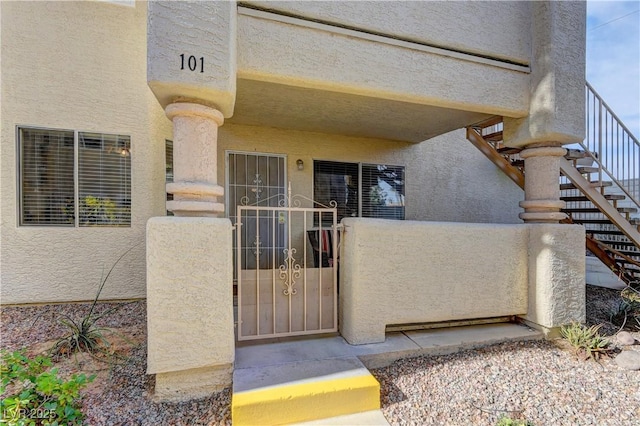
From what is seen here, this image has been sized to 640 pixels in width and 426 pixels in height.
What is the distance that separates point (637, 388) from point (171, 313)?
4.72 meters

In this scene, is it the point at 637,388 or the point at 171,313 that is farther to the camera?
the point at 637,388

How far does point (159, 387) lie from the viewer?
9.12ft

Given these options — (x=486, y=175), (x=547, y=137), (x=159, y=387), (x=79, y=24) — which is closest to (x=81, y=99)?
(x=79, y=24)

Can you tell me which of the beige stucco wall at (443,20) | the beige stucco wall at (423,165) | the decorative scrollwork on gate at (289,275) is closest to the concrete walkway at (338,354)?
the decorative scrollwork on gate at (289,275)

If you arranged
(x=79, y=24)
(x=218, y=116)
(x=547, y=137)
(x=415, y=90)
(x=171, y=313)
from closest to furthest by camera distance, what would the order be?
(x=171, y=313), (x=218, y=116), (x=415, y=90), (x=547, y=137), (x=79, y=24)

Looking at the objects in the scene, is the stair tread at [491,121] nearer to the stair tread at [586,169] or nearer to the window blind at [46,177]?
the stair tread at [586,169]

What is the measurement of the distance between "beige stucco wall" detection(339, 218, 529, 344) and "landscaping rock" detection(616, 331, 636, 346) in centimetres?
117

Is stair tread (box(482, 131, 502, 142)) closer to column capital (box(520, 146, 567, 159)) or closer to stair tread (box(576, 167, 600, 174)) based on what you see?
column capital (box(520, 146, 567, 159))

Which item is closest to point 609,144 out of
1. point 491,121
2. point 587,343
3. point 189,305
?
point 491,121

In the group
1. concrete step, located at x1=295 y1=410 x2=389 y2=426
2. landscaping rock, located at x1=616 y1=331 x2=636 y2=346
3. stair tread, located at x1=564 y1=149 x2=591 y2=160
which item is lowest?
concrete step, located at x1=295 y1=410 x2=389 y2=426

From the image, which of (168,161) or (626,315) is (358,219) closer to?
(168,161)

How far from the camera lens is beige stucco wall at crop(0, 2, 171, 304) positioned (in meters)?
4.61

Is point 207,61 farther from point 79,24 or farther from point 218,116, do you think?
point 79,24

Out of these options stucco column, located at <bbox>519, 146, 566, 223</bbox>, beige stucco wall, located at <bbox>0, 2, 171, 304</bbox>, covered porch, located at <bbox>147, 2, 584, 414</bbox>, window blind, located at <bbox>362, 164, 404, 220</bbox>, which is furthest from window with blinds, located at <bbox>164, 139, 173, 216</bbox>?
stucco column, located at <bbox>519, 146, 566, 223</bbox>
